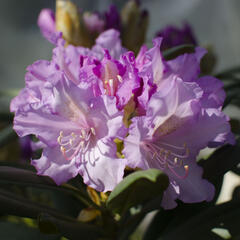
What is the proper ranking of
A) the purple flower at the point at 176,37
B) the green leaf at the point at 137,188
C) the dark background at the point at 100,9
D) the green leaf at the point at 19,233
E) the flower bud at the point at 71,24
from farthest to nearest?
the dark background at the point at 100,9, the purple flower at the point at 176,37, the flower bud at the point at 71,24, the green leaf at the point at 19,233, the green leaf at the point at 137,188

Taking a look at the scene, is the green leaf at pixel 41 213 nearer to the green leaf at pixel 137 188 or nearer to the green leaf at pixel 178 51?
the green leaf at pixel 137 188

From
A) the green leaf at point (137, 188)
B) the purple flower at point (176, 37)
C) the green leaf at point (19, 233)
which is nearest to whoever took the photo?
the green leaf at point (137, 188)

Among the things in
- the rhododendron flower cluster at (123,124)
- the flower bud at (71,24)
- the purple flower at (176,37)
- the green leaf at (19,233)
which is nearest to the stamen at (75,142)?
the rhododendron flower cluster at (123,124)

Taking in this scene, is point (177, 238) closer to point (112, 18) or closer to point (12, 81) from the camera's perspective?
point (112, 18)

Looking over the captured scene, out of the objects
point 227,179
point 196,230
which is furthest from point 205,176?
point 227,179

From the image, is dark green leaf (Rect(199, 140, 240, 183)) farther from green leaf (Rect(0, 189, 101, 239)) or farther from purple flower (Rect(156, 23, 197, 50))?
A: purple flower (Rect(156, 23, 197, 50))

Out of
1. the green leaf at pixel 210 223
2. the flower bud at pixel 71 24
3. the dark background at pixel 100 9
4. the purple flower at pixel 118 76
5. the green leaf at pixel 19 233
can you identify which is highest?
the purple flower at pixel 118 76

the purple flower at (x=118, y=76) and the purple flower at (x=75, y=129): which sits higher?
the purple flower at (x=118, y=76)
